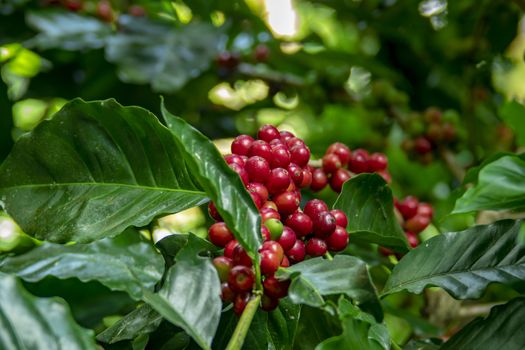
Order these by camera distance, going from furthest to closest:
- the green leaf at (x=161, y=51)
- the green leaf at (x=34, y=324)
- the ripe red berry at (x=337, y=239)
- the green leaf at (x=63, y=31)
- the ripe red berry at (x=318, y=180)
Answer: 1. the green leaf at (x=63, y=31)
2. the green leaf at (x=161, y=51)
3. the ripe red berry at (x=318, y=180)
4. the ripe red berry at (x=337, y=239)
5. the green leaf at (x=34, y=324)

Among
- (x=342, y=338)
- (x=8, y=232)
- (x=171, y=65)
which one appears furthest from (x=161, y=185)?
(x=8, y=232)

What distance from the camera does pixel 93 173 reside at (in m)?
0.75

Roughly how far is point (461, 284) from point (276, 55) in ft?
4.58

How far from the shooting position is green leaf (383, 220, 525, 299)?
Result: 693 mm

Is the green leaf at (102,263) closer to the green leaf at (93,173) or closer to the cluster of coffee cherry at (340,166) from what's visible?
the green leaf at (93,173)

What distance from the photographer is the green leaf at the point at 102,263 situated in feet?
2.02

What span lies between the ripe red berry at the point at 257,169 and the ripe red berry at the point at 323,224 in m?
0.07

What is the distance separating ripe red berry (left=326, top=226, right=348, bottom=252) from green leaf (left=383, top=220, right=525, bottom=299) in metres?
0.07

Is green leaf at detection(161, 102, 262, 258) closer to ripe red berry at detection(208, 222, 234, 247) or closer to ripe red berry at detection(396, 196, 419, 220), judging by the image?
ripe red berry at detection(208, 222, 234, 247)

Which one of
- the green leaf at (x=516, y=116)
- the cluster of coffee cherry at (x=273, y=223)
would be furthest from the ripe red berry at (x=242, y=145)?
the green leaf at (x=516, y=116)

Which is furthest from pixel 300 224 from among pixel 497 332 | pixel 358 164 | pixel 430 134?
pixel 430 134

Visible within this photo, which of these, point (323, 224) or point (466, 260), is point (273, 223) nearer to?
point (323, 224)

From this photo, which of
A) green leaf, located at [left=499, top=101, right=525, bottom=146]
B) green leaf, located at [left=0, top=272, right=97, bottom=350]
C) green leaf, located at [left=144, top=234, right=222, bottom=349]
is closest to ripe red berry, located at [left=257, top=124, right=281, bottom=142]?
green leaf, located at [left=144, top=234, right=222, bottom=349]

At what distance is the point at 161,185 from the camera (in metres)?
0.74
